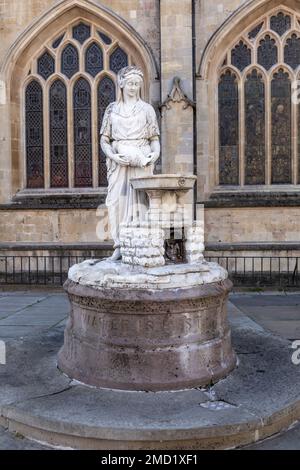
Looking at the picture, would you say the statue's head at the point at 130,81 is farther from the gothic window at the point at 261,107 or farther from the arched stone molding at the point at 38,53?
the gothic window at the point at 261,107

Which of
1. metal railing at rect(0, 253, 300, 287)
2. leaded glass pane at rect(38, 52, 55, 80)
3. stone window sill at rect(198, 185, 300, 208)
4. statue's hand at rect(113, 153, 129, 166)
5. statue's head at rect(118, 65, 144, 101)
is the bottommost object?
metal railing at rect(0, 253, 300, 287)

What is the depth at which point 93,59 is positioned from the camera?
1246 cm

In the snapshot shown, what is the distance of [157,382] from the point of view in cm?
437

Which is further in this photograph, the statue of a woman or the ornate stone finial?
the ornate stone finial

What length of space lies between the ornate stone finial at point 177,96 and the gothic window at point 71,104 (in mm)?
1888

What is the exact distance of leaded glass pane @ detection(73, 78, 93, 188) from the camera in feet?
41.1

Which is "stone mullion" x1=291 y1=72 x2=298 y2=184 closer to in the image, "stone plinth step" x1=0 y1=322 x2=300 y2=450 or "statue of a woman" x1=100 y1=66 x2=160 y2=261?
"statue of a woman" x1=100 y1=66 x2=160 y2=261

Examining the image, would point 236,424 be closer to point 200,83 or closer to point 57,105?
point 200,83

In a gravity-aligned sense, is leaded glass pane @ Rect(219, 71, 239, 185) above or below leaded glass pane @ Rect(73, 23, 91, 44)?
below

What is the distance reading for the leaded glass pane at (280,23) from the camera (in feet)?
38.8

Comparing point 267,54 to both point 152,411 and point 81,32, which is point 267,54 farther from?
point 152,411

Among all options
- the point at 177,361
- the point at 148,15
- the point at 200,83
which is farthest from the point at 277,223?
the point at 177,361

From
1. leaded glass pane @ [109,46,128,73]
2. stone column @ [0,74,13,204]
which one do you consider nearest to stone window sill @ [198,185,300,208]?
leaded glass pane @ [109,46,128,73]

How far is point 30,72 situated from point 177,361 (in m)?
10.3
